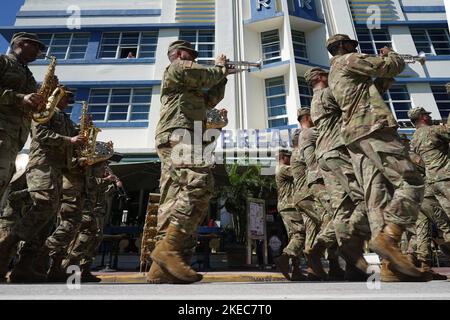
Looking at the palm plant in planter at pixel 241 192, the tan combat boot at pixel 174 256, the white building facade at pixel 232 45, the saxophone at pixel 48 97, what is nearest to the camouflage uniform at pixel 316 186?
the tan combat boot at pixel 174 256

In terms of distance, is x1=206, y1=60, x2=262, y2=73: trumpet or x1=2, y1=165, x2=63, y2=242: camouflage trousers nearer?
x1=2, y1=165, x2=63, y2=242: camouflage trousers

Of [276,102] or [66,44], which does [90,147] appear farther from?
[66,44]

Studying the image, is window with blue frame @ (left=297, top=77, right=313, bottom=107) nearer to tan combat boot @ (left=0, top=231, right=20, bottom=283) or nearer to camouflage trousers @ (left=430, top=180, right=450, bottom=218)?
camouflage trousers @ (left=430, top=180, right=450, bottom=218)

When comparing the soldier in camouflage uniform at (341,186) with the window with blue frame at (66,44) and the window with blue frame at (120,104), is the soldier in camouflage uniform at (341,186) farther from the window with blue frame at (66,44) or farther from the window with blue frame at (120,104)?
the window with blue frame at (66,44)

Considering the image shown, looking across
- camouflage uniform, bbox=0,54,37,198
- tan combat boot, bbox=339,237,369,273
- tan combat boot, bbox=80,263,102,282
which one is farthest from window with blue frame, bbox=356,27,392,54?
camouflage uniform, bbox=0,54,37,198

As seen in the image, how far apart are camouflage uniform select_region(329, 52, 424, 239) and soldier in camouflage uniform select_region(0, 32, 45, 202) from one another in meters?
3.09

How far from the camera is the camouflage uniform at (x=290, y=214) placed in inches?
188

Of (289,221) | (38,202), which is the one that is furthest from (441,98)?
(38,202)

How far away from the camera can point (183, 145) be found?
2875 mm

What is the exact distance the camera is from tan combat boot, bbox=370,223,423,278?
238 cm

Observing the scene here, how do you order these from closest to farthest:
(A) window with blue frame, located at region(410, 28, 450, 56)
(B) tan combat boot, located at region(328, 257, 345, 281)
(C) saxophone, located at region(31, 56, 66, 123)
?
(C) saxophone, located at region(31, 56, 66, 123) → (B) tan combat boot, located at region(328, 257, 345, 281) → (A) window with blue frame, located at region(410, 28, 450, 56)

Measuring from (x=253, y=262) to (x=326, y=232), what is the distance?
208 inches

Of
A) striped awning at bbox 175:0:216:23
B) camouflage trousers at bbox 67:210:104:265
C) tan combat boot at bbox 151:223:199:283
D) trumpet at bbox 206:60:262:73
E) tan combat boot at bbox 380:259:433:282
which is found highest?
striped awning at bbox 175:0:216:23
